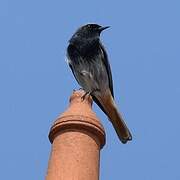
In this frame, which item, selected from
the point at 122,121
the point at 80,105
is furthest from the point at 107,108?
the point at 80,105

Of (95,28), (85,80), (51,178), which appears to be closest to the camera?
(51,178)

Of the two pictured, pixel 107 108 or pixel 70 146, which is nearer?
pixel 70 146

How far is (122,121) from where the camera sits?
688 cm

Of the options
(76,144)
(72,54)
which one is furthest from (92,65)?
(76,144)

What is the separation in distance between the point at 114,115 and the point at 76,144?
9.55 ft

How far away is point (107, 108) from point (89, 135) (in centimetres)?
312

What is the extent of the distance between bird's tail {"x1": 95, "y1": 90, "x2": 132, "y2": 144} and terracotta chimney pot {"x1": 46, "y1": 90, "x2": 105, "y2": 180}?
1796 mm

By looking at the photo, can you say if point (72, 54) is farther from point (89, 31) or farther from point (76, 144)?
point (76, 144)

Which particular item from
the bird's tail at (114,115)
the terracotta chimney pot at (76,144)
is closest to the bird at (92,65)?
the bird's tail at (114,115)

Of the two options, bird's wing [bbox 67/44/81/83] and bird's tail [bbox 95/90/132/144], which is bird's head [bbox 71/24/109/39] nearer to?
bird's wing [bbox 67/44/81/83]

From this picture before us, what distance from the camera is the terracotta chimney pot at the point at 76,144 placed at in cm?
407

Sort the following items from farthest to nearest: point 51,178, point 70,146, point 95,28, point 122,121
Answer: point 95,28, point 122,121, point 70,146, point 51,178

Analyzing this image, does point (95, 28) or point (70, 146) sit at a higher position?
point (95, 28)

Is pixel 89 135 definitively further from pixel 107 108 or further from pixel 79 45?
pixel 79 45
